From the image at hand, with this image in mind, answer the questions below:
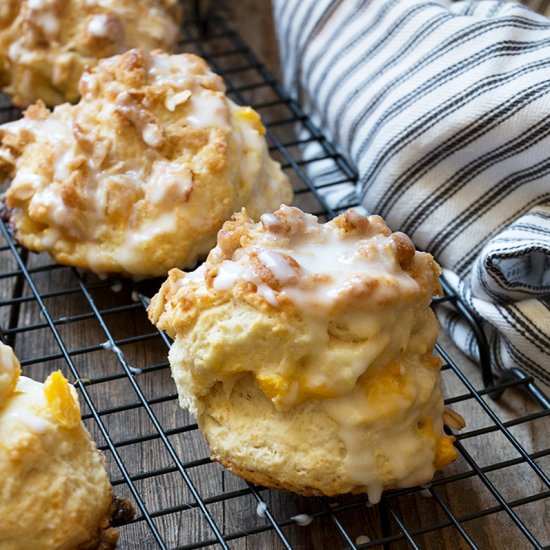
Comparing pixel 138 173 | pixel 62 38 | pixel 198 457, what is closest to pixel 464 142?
pixel 138 173

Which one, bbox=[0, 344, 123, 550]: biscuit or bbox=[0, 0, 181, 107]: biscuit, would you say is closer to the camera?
bbox=[0, 344, 123, 550]: biscuit

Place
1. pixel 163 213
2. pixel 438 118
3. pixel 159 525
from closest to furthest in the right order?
pixel 159 525 < pixel 163 213 < pixel 438 118

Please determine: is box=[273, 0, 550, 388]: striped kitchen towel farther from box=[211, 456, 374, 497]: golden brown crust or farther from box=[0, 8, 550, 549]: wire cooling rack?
box=[211, 456, 374, 497]: golden brown crust

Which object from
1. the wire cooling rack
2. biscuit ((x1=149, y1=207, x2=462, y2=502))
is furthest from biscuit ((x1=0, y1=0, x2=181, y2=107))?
biscuit ((x1=149, y1=207, x2=462, y2=502))

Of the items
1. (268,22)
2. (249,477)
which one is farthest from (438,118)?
(268,22)

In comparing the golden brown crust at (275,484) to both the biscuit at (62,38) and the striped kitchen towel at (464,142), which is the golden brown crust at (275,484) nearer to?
the striped kitchen towel at (464,142)

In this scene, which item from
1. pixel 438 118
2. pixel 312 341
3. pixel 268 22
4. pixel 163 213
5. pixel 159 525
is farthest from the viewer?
pixel 268 22

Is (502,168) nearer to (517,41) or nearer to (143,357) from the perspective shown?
(517,41)
